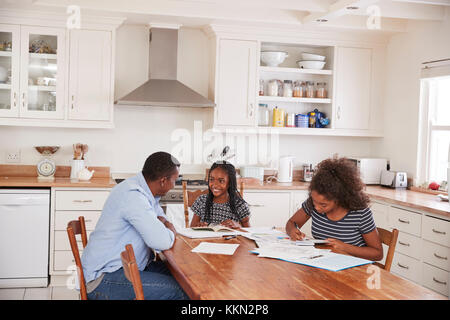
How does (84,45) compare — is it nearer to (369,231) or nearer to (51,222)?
(51,222)

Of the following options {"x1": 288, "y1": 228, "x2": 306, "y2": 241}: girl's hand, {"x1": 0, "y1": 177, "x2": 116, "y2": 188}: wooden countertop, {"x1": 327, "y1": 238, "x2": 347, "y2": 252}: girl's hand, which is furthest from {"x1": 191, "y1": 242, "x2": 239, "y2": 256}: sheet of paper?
{"x1": 0, "y1": 177, "x2": 116, "y2": 188}: wooden countertop

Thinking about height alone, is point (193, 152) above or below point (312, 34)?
below

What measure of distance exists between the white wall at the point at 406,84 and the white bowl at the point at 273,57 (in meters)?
1.10

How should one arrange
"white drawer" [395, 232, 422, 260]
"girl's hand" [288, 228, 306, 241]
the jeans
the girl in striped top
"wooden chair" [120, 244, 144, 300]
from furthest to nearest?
"white drawer" [395, 232, 422, 260] < "girl's hand" [288, 228, 306, 241] < the girl in striped top < the jeans < "wooden chair" [120, 244, 144, 300]

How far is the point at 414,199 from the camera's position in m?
4.11

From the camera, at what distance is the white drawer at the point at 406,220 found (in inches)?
152

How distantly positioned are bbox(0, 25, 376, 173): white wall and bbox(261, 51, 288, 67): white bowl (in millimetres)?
562

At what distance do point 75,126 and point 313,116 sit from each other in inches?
90.1

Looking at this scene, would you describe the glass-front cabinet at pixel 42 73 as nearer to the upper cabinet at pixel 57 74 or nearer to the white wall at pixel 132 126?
the upper cabinet at pixel 57 74

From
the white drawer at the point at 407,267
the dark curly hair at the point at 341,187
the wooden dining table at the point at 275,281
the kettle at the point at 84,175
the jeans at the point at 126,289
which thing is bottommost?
the white drawer at the point at 407,267

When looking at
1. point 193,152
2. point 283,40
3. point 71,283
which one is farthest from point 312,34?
point 71,283

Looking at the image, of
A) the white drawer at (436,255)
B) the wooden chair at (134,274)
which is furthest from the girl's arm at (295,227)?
the white drawer at (436,255)

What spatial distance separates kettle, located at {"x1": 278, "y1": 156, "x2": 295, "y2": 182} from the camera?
5.04m

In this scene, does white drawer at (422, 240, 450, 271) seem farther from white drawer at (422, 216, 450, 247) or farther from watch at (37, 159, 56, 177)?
watch at (37, 159, 56, 177)
